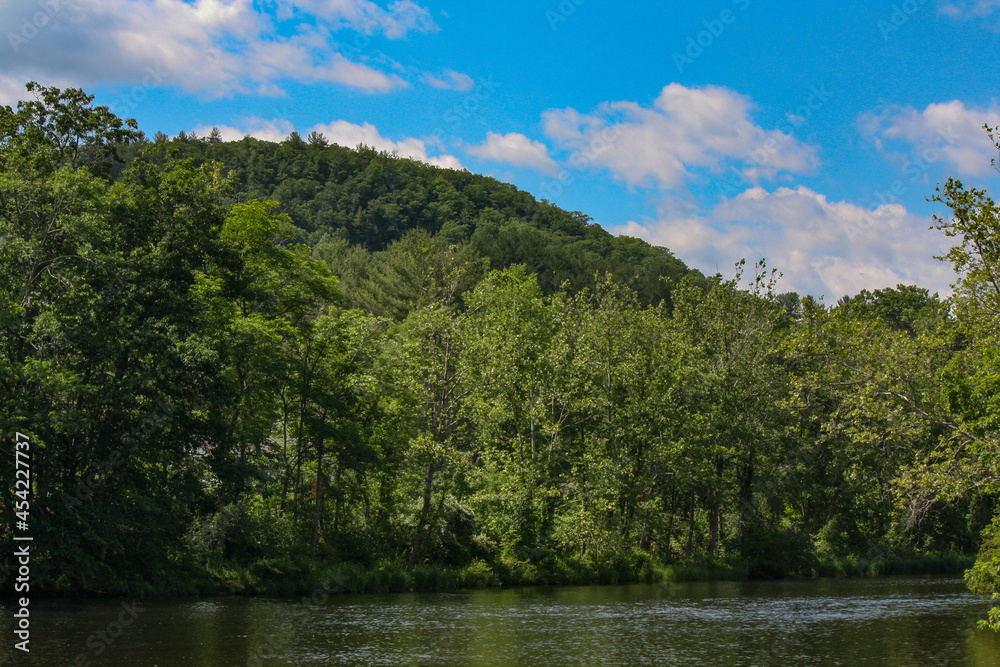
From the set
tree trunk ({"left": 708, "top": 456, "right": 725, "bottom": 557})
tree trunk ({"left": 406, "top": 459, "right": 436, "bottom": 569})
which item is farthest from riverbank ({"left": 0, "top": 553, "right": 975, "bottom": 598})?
tree trunk ({"left": 708, "top": 456, "right": 725, "bottom": 557})

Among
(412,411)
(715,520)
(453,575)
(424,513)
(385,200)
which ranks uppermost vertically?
(385,200)

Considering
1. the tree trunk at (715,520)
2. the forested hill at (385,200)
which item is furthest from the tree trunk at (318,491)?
the forested hill at (385,200)

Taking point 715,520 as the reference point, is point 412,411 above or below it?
above

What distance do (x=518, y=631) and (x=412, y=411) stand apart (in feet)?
60.7

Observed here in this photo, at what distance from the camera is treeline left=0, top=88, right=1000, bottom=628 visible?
28.0 metres

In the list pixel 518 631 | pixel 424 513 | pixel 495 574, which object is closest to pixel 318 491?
pixel 424 513

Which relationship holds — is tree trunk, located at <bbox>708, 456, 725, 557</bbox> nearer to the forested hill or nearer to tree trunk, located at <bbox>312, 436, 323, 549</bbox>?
tree trunk, located at <bbox>312, 436, 323, 549</bbox>

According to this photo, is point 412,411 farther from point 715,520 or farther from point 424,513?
point 715,520

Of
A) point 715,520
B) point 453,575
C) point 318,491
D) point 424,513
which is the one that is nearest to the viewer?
point 318,491

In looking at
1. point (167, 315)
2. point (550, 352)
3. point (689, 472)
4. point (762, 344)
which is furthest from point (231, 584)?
A: point (762, 344)

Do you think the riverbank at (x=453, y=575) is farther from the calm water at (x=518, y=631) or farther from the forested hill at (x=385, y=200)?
the forested hill at (x=385, y=200)

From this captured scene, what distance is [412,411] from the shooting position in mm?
42188

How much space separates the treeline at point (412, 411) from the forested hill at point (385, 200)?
6900 centimetres

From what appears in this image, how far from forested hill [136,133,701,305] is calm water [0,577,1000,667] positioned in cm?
9033
